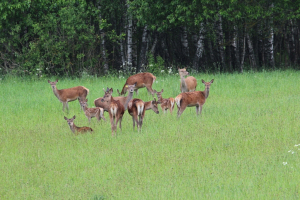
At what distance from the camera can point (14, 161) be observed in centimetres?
955

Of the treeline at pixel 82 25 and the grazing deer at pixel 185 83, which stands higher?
the treeline at pixel 82 25

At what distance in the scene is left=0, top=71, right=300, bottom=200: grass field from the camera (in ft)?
24.3

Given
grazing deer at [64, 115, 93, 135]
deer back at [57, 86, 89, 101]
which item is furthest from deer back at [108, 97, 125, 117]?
deer back at [57, 86, 89, 101]

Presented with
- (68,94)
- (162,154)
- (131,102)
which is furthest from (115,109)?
(68,94)

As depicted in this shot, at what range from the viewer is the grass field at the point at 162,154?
24.3ft

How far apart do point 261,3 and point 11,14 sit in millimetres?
12912

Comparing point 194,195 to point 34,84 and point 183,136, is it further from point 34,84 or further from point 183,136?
point 34,84

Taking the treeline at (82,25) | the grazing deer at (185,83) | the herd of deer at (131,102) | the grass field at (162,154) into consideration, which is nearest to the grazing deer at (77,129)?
the herd of deer at (131,102)

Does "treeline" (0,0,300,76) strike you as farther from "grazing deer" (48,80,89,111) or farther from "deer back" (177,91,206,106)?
"deer back" (177,91,206,106)

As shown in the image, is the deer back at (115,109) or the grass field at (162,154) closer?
the grass field at (162,154)

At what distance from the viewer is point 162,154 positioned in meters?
9.31

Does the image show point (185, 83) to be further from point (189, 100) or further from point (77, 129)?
point (77, 129)

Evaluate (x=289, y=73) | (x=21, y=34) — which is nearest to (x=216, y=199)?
(x=289, y=73)

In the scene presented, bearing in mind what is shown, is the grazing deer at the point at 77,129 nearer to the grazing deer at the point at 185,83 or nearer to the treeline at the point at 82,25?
the grazing deer at the point at 185,83
